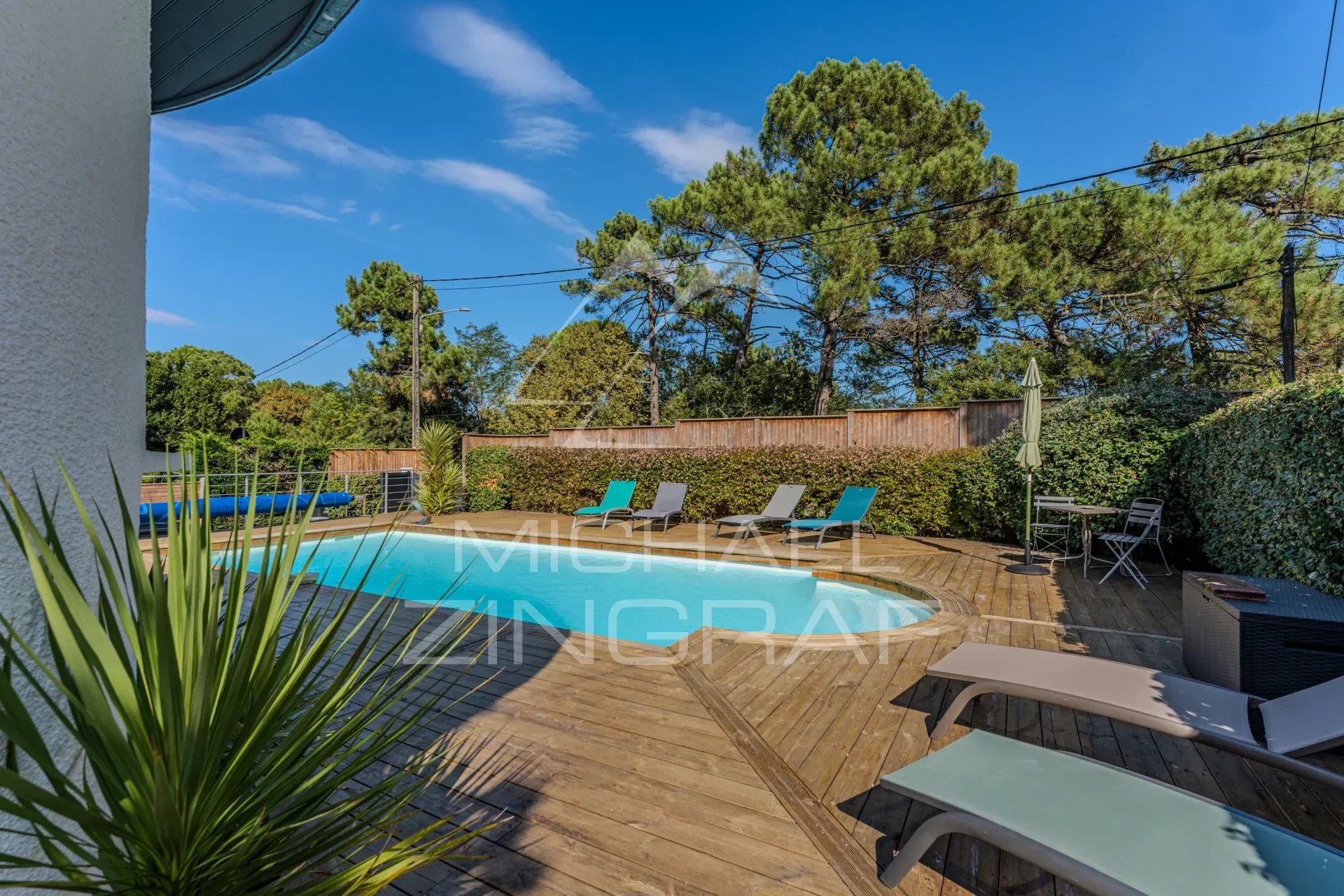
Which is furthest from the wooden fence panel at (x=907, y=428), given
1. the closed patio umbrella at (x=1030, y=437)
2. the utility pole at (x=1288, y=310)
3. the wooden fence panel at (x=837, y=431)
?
the utility pole at (x=1288, y=310)

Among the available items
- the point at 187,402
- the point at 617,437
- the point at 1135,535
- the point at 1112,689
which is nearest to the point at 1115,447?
the point at 1135,535

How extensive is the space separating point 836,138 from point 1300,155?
31.1ft

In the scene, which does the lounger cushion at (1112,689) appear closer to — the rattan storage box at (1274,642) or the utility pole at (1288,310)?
the rattan storage box at (1274,642)

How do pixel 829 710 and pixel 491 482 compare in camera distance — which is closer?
pixel 829 710

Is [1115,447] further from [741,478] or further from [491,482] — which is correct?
[491,482]

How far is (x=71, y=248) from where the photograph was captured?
3.65 ft

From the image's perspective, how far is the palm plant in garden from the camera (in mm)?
835

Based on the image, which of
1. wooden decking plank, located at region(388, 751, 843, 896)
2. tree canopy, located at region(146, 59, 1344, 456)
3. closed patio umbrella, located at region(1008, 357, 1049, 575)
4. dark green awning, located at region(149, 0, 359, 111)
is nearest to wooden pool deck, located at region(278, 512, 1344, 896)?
wooden decking plank, located at region(388, 751, 843, 896)

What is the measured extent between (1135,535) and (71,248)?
8388 millimetres

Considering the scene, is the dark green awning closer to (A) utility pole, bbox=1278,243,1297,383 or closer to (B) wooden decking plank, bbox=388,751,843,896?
(B) wooden decking plank, bbox=388,751,843,896

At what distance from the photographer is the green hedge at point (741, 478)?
866 cm

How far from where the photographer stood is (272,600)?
3.84ft

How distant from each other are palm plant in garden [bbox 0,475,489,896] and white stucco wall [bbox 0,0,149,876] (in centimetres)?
11

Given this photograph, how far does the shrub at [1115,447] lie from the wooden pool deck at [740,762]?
2611mm
